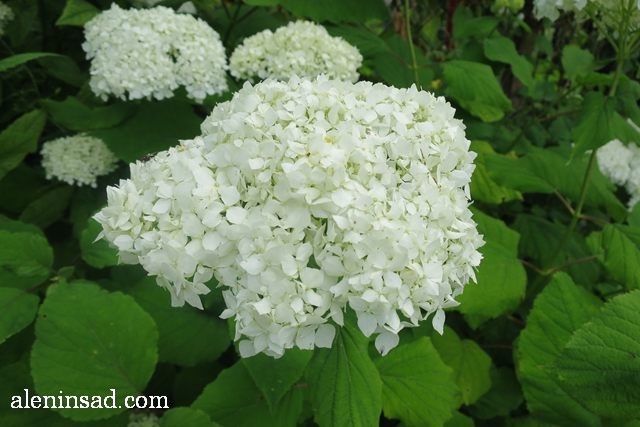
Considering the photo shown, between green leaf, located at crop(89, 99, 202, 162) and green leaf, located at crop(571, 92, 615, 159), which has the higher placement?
green leaf, located at crop(571, 92, 615, 159)

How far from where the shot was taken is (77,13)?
7.79 feet

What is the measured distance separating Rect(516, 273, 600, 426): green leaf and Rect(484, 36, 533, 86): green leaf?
1172mm

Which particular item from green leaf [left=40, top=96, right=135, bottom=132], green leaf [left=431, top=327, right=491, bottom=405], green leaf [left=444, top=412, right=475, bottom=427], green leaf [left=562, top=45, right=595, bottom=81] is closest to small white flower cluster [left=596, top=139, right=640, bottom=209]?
green leaf [left=562, top=45, right=595, bottom=81]

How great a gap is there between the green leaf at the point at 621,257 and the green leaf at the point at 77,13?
2143mm

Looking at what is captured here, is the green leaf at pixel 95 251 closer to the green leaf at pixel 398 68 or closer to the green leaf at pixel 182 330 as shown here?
the green leaf at pixel 182 330

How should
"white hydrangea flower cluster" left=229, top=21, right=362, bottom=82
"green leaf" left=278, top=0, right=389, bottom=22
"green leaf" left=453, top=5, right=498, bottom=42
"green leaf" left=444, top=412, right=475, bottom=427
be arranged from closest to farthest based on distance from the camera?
"green leaf" left=444, top=412, right=475, bottom=427
"white hydrangea flower cluster" left=229, top=21, right=362, bottom=82
"green leaf" left=278, top=0, right=389, bottom=22
"green leaf" left=453, top=5, right=498, bottom=42

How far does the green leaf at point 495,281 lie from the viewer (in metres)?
1.88

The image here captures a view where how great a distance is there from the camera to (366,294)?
102 cm

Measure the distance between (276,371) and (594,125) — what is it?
1.23 metres

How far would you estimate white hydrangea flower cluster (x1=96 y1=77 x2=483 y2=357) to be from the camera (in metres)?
1.04

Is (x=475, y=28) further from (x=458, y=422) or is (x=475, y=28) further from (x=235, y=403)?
(x=235, y=403)

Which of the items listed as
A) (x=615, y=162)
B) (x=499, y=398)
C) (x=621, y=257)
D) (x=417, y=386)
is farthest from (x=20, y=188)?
(x=615, y=162)

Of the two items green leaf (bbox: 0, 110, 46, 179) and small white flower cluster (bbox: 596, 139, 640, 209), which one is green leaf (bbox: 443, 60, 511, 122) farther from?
green leaf (bbox: 0, 110, 46, 179)

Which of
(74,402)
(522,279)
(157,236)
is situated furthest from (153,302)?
(522,279)
